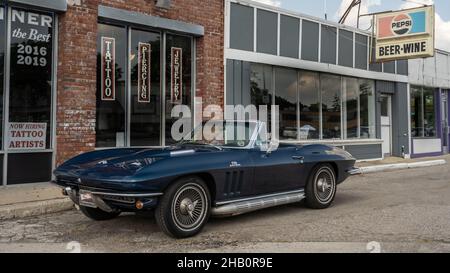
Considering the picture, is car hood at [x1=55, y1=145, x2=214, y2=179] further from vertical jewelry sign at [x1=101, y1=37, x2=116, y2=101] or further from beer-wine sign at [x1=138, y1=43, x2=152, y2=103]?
beer-wine sign at [x1=138, y1=43, x2=152, y2=103]

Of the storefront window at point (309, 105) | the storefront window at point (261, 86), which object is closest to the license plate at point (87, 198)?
the storefront window at point (261, 86)

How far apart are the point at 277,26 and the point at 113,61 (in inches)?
205

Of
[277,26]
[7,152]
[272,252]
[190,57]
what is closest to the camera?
[272,252]

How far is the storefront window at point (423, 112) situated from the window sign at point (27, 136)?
1448cm

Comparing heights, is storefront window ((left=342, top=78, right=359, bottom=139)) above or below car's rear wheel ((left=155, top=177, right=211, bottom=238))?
above

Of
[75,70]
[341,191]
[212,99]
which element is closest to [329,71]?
[212,99]

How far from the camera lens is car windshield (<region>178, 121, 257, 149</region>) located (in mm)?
6590

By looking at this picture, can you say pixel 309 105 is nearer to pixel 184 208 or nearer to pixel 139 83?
pixel 139 83

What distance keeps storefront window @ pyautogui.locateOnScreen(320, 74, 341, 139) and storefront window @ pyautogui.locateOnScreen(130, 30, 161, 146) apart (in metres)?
6.15

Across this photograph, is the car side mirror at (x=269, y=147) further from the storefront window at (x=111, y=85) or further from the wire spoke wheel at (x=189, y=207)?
the storefront window at (x=111, y=85)

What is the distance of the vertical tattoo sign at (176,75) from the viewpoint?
1137 cm

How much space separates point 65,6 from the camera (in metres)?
9.27

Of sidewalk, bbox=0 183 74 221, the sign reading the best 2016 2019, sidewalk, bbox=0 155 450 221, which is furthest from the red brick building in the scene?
the sign reading the best 2016 2019

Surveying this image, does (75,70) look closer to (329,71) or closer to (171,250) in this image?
(171,250)
